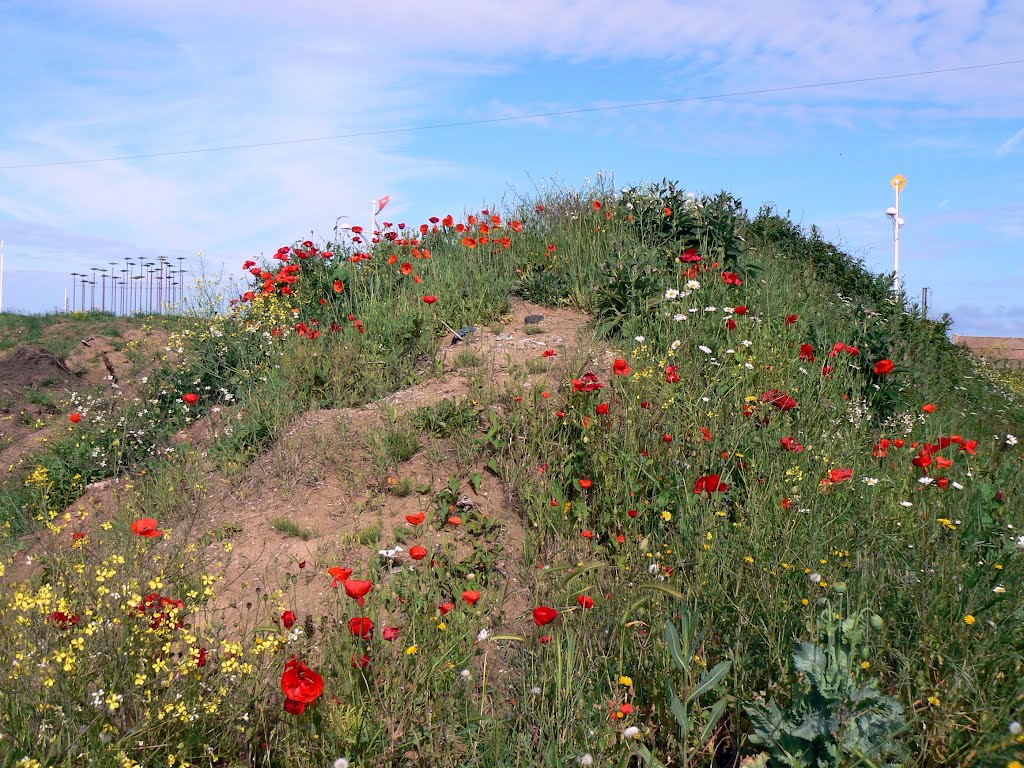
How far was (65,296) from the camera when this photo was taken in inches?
958

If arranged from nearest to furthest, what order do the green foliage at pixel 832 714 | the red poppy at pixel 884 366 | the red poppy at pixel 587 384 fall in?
the green foliage at pixel 832 714
the red poppy at pixel 587 384
the red poppy at pixel 884 366

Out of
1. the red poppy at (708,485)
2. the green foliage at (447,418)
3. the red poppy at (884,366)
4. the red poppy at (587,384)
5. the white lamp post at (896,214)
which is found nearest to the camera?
the red poppy at (708,485)

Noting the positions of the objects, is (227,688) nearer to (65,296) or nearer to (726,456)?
(726,456)

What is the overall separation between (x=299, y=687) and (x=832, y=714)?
1.39 meters

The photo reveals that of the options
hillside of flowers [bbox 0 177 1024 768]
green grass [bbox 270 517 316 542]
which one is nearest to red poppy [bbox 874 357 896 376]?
hillside of flowers [bbox 0 177 1024 768]

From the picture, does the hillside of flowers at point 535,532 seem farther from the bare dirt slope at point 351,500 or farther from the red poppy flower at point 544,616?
the red poppy flower at point 544,616

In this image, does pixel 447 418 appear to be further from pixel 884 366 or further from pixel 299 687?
pixel 884 366

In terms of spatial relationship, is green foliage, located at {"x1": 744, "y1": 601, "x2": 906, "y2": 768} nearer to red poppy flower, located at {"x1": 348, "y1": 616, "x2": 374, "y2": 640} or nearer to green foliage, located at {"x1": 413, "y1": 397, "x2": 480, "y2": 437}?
red poppy flower, located at {"x1": 348, "y1": 616, "x2": 374, "y2": 640}

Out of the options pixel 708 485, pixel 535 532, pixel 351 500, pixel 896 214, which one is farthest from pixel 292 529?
pixel 896 214

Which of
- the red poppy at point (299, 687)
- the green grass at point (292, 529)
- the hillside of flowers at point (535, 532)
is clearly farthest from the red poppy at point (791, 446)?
the red poppy at point (299, 687)

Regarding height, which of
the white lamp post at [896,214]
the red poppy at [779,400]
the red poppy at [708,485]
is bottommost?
the red poppy at [708,485]

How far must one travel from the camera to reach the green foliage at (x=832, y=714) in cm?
201

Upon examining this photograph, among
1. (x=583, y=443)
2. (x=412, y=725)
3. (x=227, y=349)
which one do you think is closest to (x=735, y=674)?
(x=412, y=725)

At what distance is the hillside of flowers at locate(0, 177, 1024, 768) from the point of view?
7.11 feet
